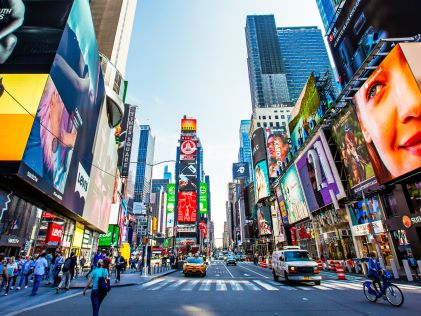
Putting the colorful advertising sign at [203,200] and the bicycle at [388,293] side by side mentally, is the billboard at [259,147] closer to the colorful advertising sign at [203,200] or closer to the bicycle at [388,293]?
the colorful advertising sign at [203,200]

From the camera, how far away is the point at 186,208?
9719 cm

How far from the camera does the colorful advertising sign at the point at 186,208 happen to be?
9554 centimetres

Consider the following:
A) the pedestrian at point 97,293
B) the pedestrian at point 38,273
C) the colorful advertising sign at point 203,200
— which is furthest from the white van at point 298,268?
the colorful advertising sign at point 203,200

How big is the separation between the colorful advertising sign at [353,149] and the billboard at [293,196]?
1344 centimetres

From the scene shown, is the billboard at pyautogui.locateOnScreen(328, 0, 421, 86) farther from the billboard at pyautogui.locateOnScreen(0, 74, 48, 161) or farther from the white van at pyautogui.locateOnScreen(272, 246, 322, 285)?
the billboard at pyautogui.locateOnScreen(0, 74, 48, 161)

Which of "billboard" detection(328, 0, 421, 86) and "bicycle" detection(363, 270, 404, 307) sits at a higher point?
"billboard" detection(328, 0, 421, 86)

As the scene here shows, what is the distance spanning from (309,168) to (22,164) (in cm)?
3271

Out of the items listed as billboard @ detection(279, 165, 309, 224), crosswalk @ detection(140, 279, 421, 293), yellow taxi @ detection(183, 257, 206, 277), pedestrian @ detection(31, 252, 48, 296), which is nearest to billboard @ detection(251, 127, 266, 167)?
billboard @ detection(279, 165, 309, 224)

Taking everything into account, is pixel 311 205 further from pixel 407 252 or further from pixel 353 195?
pixel 407 252

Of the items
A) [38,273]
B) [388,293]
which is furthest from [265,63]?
[38,273]

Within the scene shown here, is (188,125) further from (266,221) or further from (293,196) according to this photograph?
(293,196)

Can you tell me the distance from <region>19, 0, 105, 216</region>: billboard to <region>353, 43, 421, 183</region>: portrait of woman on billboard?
25638mm

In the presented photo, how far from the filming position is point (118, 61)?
2484 inches

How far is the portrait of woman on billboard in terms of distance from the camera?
17.9 metres
